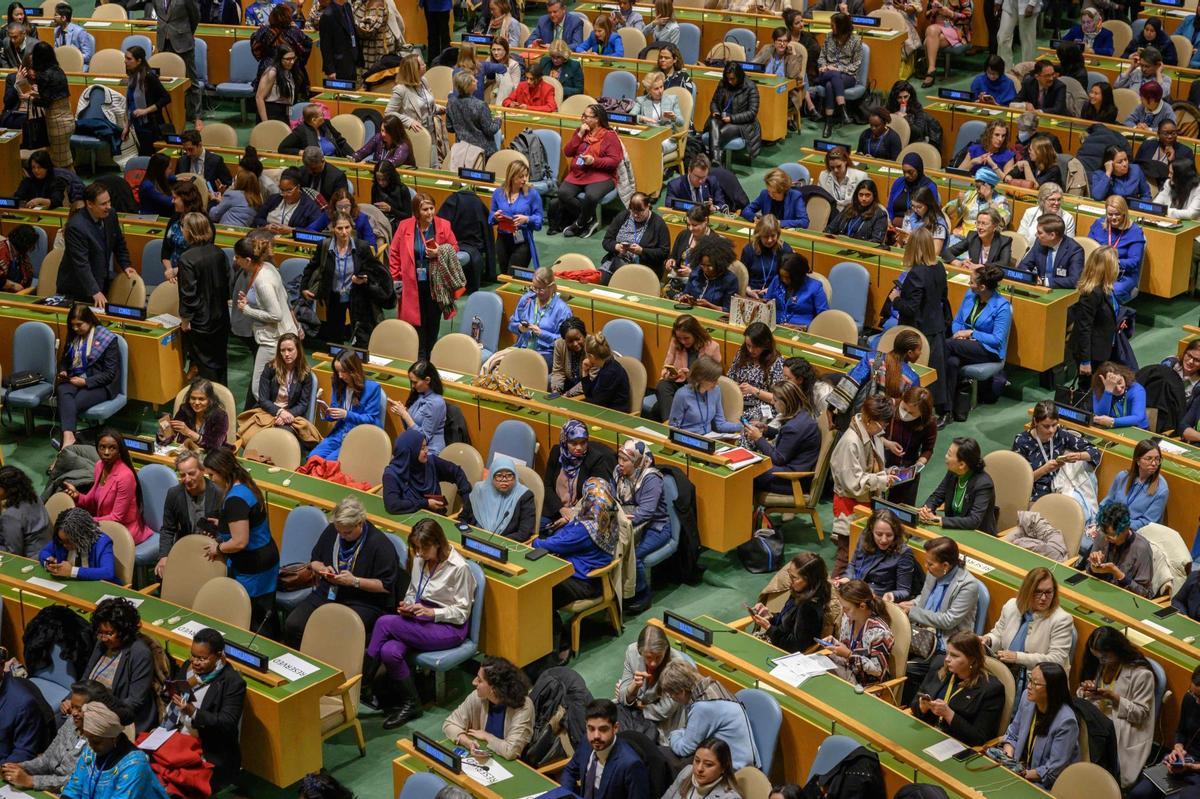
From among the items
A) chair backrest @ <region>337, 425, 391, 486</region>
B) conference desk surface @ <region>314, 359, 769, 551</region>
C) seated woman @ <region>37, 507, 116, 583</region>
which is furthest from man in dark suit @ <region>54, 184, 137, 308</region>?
seated woman @ <region>37, 507, 116, 583</region>

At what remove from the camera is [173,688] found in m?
8.21

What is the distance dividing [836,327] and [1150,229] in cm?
297

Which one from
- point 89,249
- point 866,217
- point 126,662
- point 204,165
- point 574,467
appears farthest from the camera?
point 204,165

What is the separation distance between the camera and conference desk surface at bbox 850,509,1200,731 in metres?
8.21

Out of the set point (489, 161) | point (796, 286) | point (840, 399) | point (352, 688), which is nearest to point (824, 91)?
point (489, 161)

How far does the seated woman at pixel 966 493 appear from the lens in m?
9.41

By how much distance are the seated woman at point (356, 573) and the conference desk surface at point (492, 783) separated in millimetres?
1304

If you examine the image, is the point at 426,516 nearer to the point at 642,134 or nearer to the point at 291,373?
the point at 291,373

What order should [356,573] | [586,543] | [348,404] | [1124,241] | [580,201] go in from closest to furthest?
[356,573] < [586,543] < [348,404] < [1124,241] < [580,201]

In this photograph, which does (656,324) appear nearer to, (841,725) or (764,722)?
(764,722)

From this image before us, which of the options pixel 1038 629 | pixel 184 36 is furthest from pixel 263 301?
pixel 184 36

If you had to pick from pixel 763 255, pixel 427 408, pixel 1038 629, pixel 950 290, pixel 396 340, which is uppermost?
pixel 763 255

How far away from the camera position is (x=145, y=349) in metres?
11.8

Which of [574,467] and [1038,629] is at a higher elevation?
[574,467]
